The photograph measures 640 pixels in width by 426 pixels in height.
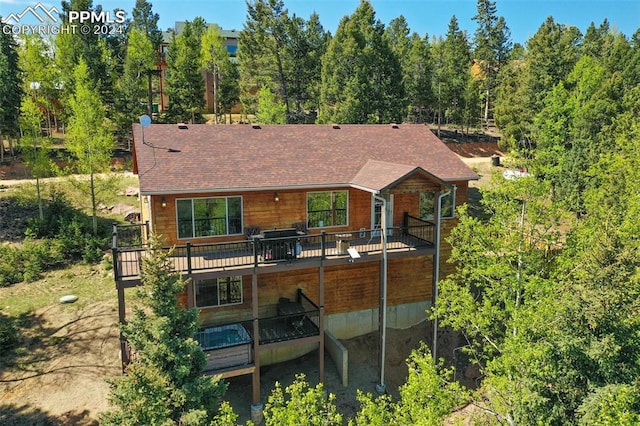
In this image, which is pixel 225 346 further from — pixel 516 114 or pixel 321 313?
pixel 516 114

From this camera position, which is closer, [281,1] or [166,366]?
[166,366]

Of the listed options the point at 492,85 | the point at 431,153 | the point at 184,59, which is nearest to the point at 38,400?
the point at 431,153

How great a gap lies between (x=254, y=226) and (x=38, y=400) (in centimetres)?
882

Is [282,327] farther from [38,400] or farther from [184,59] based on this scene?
[184,59]

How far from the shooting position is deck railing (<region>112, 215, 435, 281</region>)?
578 inches

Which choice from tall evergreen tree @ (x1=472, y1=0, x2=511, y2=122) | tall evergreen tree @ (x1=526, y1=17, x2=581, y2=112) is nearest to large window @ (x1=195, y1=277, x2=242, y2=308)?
tall evergreen tree @ (x1=526, y1=17, x2=581, y2=112)

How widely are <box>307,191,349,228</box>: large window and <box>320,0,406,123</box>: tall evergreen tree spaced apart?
1825cm

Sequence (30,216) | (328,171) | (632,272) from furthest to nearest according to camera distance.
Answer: (30,216) → (328,171) → (632,272)

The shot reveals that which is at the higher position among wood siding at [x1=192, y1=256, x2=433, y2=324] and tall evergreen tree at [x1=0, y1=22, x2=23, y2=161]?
tall evergreen tree at [x1=0, y1=22, x2=23, y2=161]

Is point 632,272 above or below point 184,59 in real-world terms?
below

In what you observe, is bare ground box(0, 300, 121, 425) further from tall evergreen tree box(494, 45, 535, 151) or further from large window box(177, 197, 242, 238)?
tall evergreen tree box(494, 45, 535, 151)

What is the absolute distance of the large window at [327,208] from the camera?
699 inches

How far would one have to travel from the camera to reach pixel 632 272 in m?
11.0

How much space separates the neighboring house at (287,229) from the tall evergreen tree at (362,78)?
15.3 m
